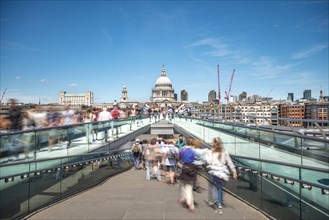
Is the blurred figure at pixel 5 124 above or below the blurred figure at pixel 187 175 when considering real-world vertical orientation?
above

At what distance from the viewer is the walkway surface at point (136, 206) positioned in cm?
685

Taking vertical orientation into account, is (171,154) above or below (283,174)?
below

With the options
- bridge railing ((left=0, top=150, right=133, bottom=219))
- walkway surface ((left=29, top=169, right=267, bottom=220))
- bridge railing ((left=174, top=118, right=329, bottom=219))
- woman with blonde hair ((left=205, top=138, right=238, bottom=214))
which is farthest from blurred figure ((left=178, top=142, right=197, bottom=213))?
bridge railing ((left=0, top=150, right=133, bottom=219))

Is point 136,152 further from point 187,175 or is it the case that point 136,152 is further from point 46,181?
point 187,175

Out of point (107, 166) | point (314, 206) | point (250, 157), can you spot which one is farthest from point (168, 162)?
point (314, 206)

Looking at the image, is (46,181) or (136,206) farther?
(46,181)

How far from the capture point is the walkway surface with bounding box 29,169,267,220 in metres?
6.85

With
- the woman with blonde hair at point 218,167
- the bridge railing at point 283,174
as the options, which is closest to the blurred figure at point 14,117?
the woman with blonde hair at point 218,167

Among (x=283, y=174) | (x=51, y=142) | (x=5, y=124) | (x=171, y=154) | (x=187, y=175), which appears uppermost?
(x=5, y=124)

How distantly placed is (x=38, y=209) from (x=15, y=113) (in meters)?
4.15

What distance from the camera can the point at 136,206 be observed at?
294 inches

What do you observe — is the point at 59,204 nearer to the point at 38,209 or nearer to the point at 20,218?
the point at 38,209

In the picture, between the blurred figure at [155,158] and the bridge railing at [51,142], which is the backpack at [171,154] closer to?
the blurred figure at [155,158]

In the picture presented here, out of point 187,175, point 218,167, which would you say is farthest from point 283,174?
point 187,175
